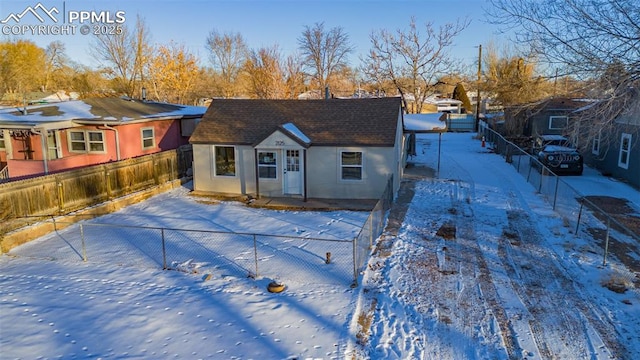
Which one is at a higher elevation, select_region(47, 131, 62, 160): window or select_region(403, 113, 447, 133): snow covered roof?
select_region(403, 113, 447, 133): snow covered roof

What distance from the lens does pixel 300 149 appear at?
17188 mm

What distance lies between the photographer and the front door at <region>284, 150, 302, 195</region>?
17.6 meters

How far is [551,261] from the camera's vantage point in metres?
10.7

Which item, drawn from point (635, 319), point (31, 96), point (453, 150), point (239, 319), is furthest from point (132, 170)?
point (31, 96)

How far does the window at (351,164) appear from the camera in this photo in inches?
676

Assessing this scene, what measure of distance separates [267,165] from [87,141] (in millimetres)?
9301

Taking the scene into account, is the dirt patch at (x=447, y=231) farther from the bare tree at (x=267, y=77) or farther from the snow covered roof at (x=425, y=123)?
the bare tree at (x=267, y=77)

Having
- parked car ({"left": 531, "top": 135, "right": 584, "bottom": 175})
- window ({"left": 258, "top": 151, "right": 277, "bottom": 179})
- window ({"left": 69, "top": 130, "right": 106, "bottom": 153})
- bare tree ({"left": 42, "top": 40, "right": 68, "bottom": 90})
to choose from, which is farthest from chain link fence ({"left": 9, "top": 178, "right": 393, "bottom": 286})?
bare tree ({"left": 42, "top": 40, "right": 68, "bottom": 90})

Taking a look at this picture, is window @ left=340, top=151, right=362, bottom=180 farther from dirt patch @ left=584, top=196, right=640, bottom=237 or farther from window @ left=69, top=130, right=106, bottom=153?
window @ left=69, top=130, right=106, bottom=153

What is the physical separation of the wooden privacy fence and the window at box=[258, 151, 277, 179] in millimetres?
5004

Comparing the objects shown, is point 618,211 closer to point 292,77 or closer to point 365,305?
point 365,305

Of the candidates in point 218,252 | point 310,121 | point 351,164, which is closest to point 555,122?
point 351,164

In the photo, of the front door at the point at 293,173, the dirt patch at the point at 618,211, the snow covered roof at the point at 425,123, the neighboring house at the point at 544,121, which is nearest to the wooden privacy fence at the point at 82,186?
the front door at the point at 293,173

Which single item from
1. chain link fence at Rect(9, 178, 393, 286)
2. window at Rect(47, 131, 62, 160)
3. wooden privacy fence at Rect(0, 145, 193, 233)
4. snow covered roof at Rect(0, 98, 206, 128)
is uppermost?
snow covered roof at Rect(0, 98, 206, 128)
